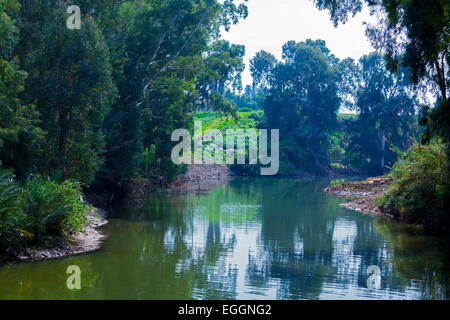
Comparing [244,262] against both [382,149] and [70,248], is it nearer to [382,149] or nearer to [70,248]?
[70,248]

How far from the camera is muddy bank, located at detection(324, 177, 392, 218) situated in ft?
77.5

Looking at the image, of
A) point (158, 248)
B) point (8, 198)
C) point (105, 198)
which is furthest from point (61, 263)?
point (105, 198)

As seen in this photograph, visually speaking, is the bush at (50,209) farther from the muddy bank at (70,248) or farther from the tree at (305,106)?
the tree at (305,106)

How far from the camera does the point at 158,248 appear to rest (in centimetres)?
1405

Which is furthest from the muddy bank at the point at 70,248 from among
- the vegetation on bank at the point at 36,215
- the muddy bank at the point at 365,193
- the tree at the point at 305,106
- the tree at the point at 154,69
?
the tree at the point at 305,106

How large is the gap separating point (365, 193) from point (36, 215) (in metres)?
23.0

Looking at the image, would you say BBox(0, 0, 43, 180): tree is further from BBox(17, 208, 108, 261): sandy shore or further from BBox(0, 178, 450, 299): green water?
BBox(0, 178, 450, 299): green water

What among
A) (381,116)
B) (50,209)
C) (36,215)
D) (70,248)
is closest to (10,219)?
(36,215)

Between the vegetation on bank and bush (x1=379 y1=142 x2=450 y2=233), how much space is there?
11840 mm

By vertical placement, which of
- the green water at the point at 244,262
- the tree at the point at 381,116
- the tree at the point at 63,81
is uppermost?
the tree at the point at 381,116

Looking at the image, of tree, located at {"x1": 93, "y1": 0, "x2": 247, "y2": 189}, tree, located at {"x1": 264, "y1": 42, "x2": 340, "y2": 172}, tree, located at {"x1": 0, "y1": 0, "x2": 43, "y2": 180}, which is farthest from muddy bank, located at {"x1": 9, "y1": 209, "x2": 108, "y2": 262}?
tree, located at {"x1": 264, "y1": 42, "x2": 340, "y2": 172}

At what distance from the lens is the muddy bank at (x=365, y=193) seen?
77.5 ft

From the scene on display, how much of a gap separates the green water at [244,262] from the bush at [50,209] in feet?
3.49
